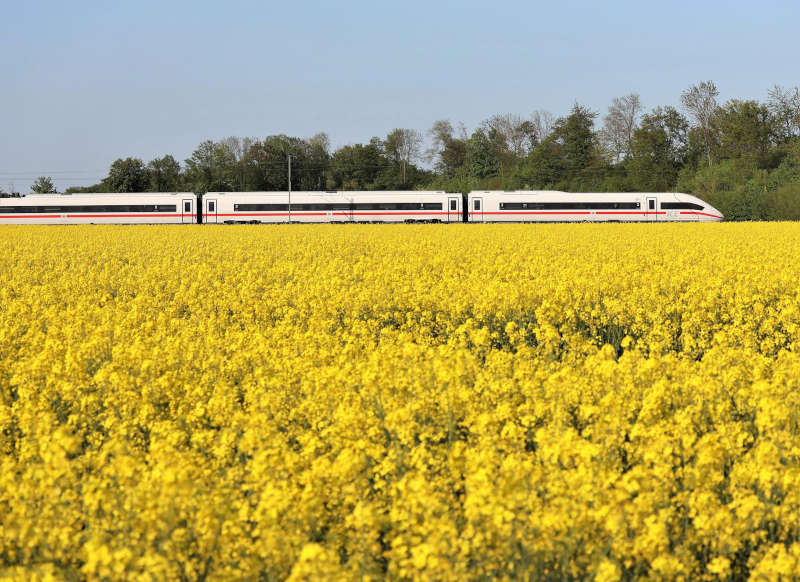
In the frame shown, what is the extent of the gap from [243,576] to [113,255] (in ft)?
69.5

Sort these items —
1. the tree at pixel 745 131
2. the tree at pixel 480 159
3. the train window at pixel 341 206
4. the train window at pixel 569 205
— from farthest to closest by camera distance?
the tree at pixel 480 159
the tree at pixel 745 131
the train window at pixel 341 206
the train window at pixel 569 205

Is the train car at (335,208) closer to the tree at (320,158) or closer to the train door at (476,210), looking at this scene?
the train door at (476,210)

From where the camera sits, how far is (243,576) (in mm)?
3715

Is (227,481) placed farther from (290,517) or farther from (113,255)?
(113,255)

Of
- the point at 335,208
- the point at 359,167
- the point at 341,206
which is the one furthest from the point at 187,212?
the point at 359,167

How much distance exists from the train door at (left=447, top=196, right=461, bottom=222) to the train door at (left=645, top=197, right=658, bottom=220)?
1391cm

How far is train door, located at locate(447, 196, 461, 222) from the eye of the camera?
59562 mm

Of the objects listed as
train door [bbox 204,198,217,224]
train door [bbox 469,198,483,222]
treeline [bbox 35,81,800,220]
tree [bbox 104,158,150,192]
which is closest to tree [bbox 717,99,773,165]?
treeline [bbox 35,81,800,220]

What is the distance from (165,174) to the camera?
10225 cm

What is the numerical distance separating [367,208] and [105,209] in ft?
66.0

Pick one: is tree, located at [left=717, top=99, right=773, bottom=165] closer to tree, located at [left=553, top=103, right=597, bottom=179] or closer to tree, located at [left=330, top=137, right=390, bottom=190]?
tree, located at [left=553, top=103, right=597, bottom=179]

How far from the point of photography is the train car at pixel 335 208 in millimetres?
59875

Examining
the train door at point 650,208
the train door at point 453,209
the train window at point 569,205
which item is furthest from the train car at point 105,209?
the train door at point 650,208

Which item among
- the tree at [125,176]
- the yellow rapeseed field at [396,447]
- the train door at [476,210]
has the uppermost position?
the tree at [125,176]
